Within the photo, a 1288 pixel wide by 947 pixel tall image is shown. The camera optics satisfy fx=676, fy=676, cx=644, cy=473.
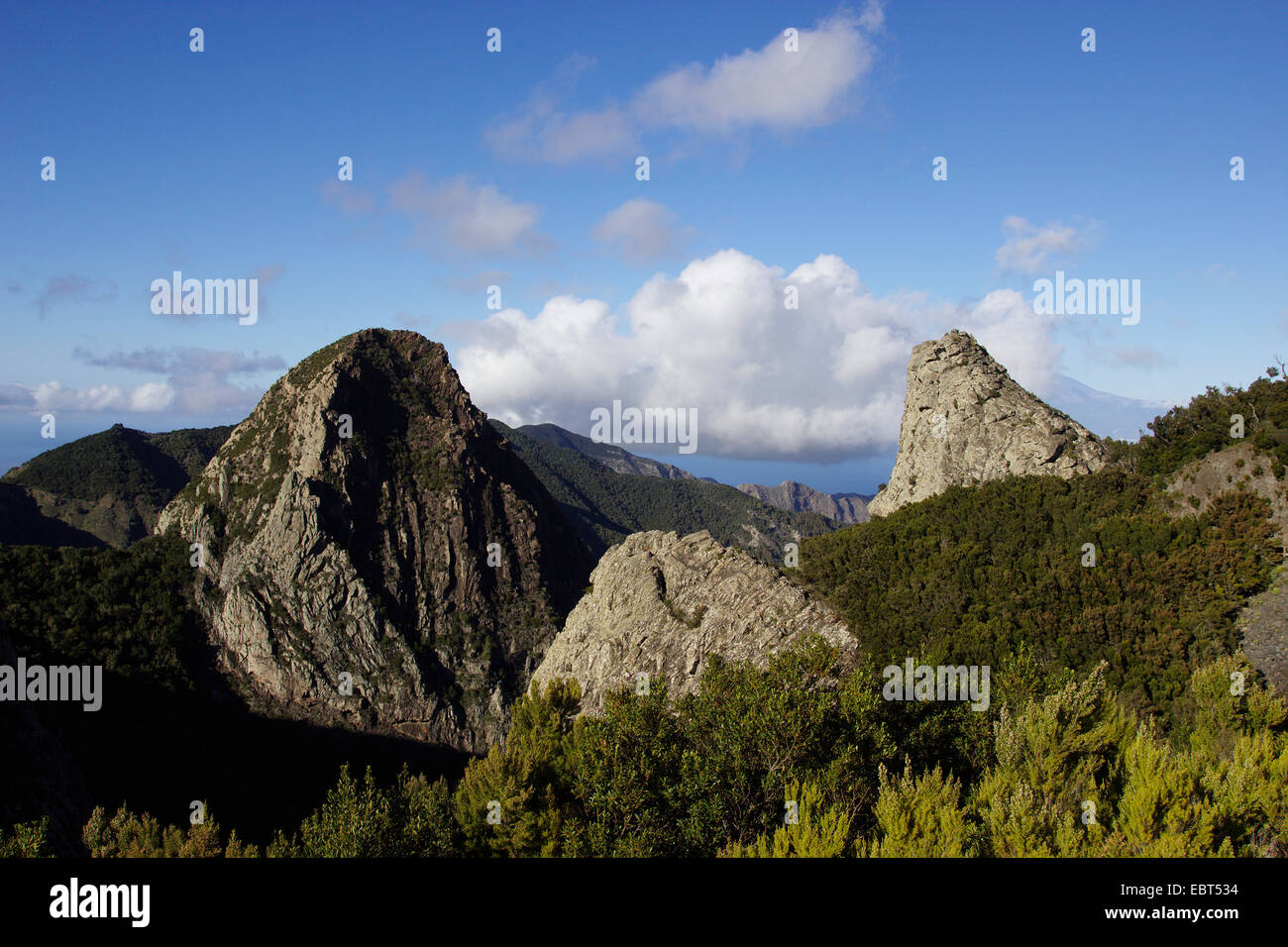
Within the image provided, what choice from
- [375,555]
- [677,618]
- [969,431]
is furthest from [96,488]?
[969,431]

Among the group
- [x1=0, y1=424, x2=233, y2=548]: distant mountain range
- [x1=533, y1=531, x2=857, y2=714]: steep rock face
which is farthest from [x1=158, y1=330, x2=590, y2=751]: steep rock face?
[x1=533, y1=531, x2=857, y2=714]: steep rock face

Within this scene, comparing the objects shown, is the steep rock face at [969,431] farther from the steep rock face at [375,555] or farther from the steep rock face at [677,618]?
the steep rock face at [375,555]

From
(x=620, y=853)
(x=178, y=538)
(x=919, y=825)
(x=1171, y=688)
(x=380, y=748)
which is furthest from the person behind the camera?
(x=178, y=538)

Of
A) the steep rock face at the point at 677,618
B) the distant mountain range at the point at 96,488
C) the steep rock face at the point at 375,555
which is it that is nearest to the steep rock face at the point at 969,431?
the steep rock face at the point at 677,618

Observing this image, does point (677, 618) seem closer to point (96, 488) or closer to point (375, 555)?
point (375, 555)

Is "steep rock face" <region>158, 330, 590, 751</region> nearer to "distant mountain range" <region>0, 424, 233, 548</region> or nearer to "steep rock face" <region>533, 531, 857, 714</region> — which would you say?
"distant mountain range" <region>0, 424, 233, 548</region>
